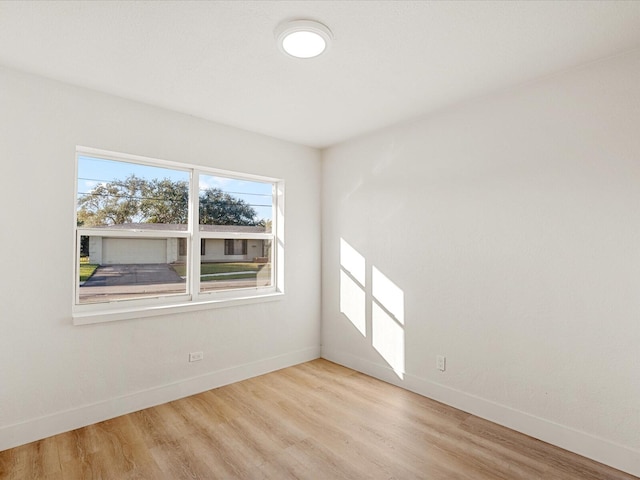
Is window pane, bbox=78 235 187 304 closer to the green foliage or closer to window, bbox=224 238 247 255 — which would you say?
the green foliage

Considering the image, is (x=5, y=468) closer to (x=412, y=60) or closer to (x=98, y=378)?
(x=98, y=378)

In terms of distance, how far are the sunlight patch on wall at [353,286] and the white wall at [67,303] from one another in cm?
113

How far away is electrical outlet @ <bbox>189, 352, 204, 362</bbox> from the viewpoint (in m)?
3.19

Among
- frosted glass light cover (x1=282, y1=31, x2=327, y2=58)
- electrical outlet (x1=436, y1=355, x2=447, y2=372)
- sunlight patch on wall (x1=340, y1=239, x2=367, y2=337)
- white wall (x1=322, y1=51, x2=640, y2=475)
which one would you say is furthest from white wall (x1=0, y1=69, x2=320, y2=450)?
electrical outlet (x1=436, y1=355, x2=447, y2=372)

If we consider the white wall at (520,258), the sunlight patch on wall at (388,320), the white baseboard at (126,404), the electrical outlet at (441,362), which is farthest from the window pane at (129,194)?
the electrical outlet at (441,362)

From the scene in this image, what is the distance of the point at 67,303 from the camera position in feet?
8.44

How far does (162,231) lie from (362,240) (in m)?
1.95

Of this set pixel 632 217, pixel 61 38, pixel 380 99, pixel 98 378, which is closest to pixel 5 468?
pixel 98 378

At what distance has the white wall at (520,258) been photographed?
7.12 ft

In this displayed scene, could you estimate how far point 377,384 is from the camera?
3.41 m

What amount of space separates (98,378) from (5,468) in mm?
682

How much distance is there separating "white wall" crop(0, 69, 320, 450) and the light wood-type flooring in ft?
0.68

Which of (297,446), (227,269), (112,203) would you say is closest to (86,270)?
(112,203)

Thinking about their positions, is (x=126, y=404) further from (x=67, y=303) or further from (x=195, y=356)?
(x=67, y=303)
